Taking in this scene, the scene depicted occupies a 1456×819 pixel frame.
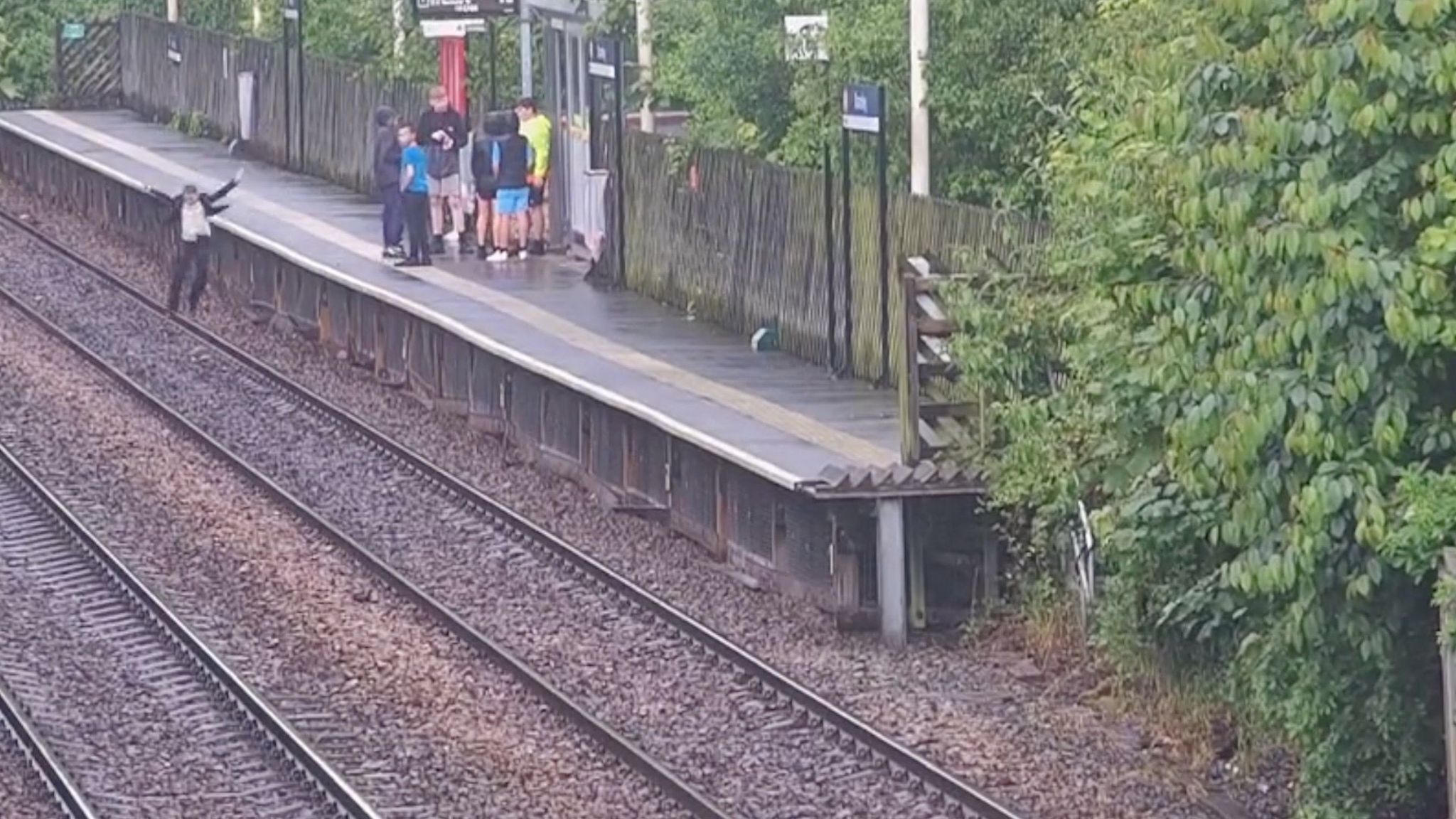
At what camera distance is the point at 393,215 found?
26.2 m

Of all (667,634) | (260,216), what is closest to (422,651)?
(667,634)

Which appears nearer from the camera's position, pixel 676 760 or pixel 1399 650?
pixel 1399 650

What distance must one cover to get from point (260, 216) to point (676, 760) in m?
17.3

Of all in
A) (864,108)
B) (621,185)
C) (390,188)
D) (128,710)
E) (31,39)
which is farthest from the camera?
(31,39)

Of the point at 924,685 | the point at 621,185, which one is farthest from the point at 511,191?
the point at 924,685

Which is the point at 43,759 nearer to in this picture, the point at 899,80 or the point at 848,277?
Answer: the point at 848,277

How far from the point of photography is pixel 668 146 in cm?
2367

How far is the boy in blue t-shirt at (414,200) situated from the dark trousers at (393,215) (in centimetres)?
6

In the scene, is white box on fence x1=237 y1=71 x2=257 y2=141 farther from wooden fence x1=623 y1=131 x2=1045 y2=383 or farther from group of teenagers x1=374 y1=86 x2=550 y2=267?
wooden fence x1=623 y1=131 x2=1045 y2=383

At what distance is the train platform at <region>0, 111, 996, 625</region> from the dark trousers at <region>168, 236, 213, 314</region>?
0.43 m

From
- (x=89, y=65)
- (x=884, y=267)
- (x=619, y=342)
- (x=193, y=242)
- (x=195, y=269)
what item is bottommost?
(x=619, y=342)

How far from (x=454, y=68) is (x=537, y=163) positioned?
3884 millimetres

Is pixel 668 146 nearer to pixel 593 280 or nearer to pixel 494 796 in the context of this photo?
pixel 593 280

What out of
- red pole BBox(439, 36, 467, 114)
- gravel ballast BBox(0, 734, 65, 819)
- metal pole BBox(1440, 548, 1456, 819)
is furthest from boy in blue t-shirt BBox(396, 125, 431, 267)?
metal pole BBox(1440, 548, 1456, 819)
